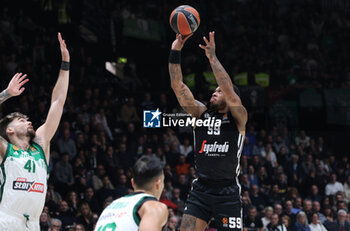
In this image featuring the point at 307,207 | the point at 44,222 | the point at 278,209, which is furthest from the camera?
the point at 307,207

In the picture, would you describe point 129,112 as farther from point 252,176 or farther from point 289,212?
point 289,212

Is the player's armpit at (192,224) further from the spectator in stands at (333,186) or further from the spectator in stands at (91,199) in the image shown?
the spectator in stands at (333,186)

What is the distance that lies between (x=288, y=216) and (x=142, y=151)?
3.68 meters

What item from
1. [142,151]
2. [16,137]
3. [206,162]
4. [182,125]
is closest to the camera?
[16,137]

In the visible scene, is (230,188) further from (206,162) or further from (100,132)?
(100,132)

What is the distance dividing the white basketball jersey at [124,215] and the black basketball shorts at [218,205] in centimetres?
289

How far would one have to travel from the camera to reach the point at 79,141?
42.6 feet

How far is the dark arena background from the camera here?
A: 1228cm

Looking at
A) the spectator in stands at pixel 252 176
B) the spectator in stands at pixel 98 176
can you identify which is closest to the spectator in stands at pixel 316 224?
the spectator in stands at pixel 252 176

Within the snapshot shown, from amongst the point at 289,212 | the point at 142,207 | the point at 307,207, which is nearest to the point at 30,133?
the point at 142,207

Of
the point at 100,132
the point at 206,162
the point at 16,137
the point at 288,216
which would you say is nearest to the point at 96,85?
the point at 100,132

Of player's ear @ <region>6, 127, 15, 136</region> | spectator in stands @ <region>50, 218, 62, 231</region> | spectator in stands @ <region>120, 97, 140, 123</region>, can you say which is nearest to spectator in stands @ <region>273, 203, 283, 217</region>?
spectator in stands @ <region>120, 97, 140, 123</region>

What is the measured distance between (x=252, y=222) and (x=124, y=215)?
9181 mm

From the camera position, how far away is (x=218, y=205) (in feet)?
23.0
